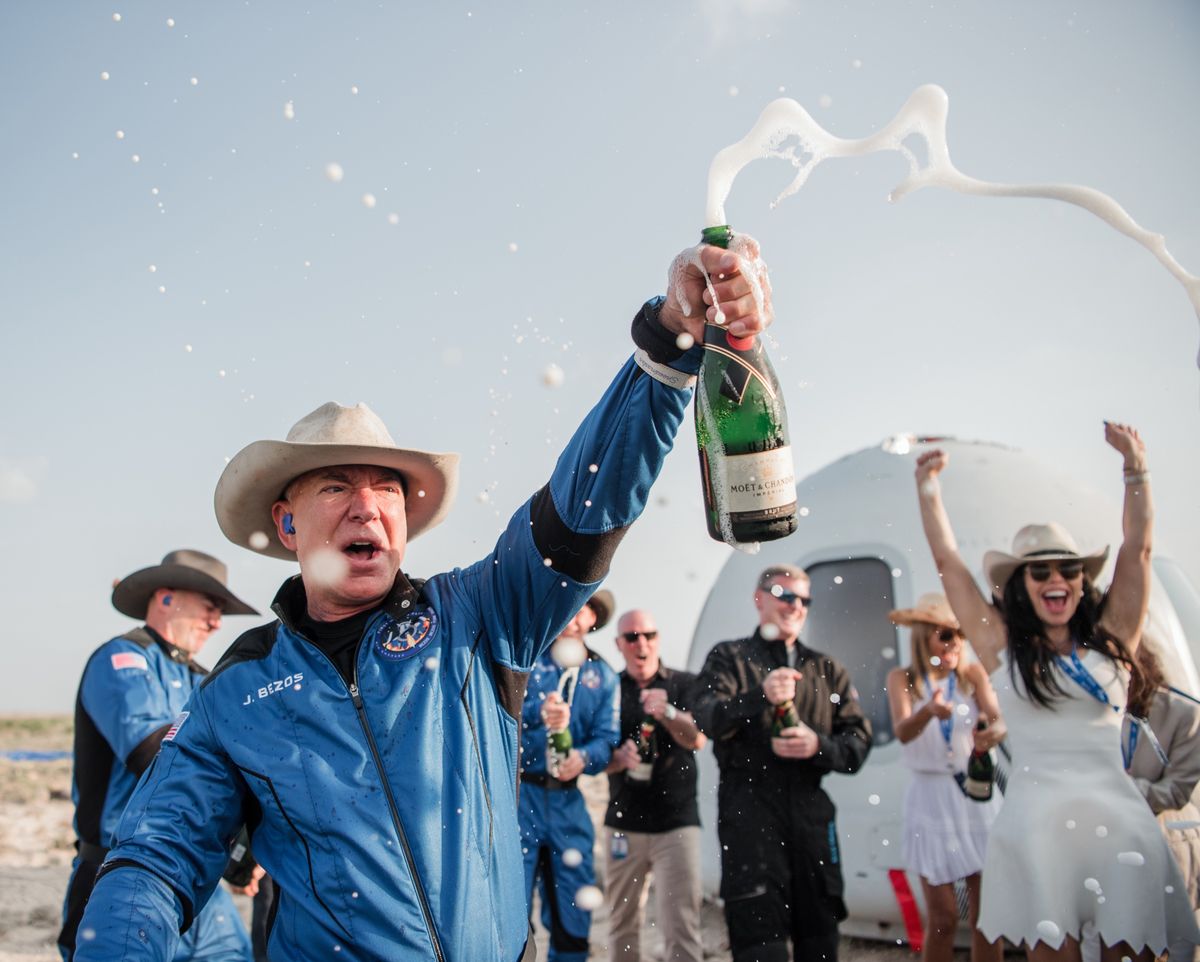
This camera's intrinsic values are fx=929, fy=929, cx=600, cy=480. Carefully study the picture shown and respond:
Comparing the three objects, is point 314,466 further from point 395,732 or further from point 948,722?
point 948,722

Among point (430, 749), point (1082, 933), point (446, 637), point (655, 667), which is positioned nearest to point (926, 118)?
point (446, 637)

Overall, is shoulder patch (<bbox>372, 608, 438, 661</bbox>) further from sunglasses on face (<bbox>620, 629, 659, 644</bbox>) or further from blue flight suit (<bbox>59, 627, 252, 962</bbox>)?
sunglasses on face (<bbox>620, 629, 659, 644</bbox>)

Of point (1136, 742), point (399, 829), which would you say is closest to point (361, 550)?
point (399, 829)

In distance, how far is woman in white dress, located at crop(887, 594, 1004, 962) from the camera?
5793 mm

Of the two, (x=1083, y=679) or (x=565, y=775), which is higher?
(x=1083, y=679)

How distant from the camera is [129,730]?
458 centimetres

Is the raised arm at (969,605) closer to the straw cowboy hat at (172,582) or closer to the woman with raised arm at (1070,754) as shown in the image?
the woman with raised arm at (1070,754)

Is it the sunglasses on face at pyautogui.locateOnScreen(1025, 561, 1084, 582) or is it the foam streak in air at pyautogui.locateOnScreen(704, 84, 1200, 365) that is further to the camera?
the sunglasses on face at pyautogui.locateOnScreen(1025, 561, 1084, 582)

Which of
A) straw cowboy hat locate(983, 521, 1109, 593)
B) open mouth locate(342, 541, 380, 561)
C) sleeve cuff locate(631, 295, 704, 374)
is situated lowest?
straw cowboy hat locate(983, 521, 1109, 593)

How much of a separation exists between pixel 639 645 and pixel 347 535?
4.36 m

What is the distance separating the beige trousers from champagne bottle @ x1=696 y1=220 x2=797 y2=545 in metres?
4.32

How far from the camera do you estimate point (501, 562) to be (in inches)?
95.8

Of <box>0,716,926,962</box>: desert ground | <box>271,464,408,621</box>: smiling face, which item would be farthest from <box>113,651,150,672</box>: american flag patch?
<box>0,716,926,962</box>: desert ground

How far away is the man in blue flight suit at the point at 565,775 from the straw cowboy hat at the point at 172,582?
6.97 ft
